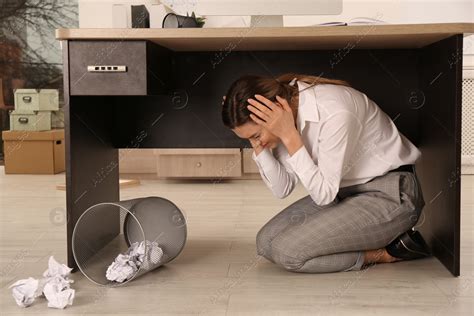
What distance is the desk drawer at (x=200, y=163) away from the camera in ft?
14.1

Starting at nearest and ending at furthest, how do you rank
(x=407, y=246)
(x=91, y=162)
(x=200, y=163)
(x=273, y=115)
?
(x=273, y=115) → (x=407, y=246) → (x=91, y=162) → (x=200, y=163)

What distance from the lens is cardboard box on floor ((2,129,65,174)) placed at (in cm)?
511

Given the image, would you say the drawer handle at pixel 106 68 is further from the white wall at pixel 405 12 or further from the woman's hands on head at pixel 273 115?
the white wall at pixel 405 12

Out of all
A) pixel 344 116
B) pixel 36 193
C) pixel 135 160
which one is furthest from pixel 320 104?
pixel 135 160

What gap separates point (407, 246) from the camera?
7.23ft

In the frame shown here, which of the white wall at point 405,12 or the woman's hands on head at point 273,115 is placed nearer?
the woman's hands on head at point 273,115

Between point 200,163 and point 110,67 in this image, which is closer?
point 110,67

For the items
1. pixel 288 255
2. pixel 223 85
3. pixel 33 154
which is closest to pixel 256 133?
pixel 288 255

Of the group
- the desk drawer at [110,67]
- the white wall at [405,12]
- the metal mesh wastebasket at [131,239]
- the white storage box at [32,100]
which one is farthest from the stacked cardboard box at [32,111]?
the desk drawer at [110,67]

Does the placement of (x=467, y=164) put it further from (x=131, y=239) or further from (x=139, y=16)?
(x=139, y=16)

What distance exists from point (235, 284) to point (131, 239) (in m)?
0.58

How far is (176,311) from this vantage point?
5.68 ft

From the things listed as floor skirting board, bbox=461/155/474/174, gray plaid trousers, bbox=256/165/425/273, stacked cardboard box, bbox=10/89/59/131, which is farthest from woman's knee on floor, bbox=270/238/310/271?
stacked cardboard box, bbox=10/89/59/131

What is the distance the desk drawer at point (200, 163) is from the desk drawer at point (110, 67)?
2233 millimetres
